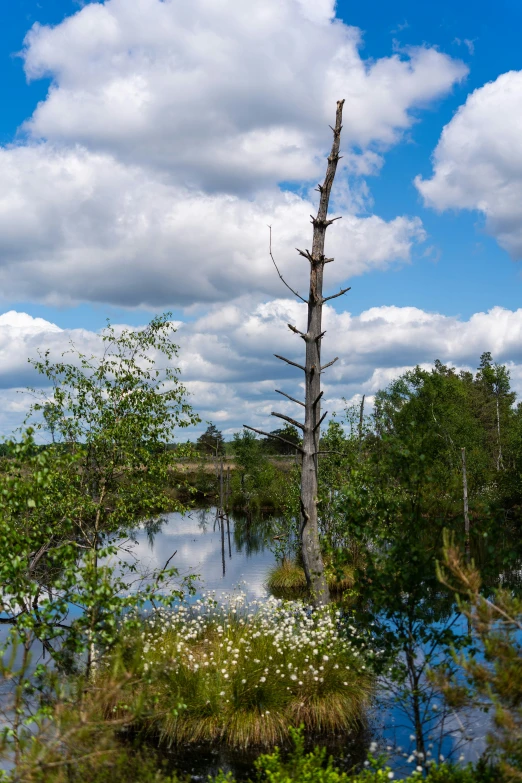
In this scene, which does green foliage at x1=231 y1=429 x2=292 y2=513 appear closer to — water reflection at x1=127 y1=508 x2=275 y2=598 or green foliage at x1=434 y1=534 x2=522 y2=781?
water reflection at x1=127 y1=508 x2=275 y2=598

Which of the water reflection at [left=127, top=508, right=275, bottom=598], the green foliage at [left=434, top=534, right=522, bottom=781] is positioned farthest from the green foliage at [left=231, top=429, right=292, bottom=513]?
the green foliage at [left=434, top=534, right=522, bottom=781]

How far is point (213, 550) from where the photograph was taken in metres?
43.5

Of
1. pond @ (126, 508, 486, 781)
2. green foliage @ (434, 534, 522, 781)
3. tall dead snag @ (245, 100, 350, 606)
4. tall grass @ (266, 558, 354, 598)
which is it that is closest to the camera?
green foliage @ (434, 534, 522, 781)

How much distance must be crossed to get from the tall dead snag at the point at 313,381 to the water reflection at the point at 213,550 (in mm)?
8443

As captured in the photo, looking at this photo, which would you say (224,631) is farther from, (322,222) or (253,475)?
(253,475)

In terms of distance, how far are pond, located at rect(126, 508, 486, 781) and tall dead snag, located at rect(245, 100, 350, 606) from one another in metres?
2.90

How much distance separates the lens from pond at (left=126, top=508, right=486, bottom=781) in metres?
11.9

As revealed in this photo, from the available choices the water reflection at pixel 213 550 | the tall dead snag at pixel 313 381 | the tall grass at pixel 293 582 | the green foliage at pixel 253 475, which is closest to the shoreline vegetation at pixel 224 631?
the tall dead snag at pixel 313 381

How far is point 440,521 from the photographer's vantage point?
8.70m

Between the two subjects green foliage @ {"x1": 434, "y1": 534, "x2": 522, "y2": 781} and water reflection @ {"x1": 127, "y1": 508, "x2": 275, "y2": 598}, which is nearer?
green foliage @ {"x1": 434, "y1": 534, "x2": 522, "y2": 781}

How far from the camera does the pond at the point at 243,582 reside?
11867mm

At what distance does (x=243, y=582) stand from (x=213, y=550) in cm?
1334

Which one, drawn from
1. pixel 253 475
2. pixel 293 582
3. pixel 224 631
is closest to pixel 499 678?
pixel 224 631

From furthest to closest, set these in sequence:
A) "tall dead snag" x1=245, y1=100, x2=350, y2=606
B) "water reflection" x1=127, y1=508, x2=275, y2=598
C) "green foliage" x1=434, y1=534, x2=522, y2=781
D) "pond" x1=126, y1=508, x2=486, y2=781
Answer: "water reflection" x1=127, y1=508, x2=275, y2=598 → "tall dead snag" x1=245, y1=100, x2=350, y2=606 → "pond" x1=126, y1=508, x2=486, y2=781 → "green foliage" x1=434, y1=534, x2=522, y2=781
